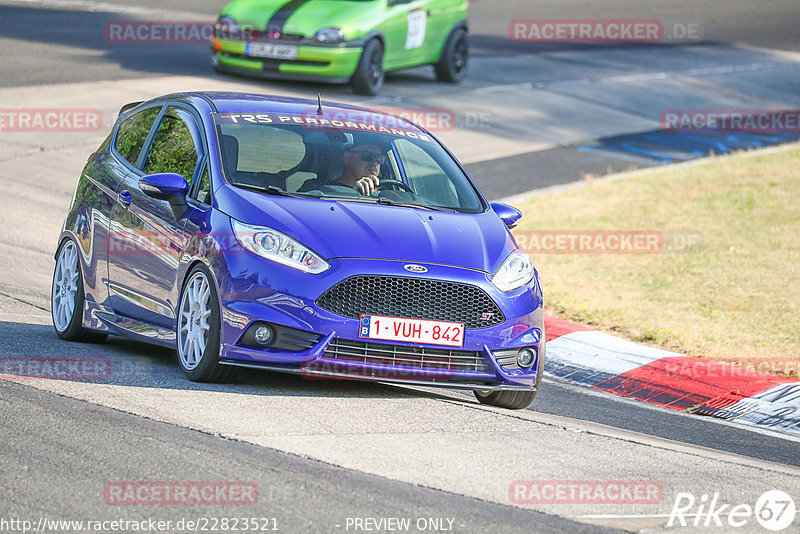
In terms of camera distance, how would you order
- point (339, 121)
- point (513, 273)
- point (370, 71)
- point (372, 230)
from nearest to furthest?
point (372, 230)
point (513, 273)
point (339, 121)
point (370, 71)

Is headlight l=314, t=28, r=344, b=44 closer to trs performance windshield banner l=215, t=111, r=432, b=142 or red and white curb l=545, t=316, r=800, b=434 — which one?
red and white curb l=545, t=316, r=800, b=434

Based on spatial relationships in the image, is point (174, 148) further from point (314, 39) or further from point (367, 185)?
point (314, 39)

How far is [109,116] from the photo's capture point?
17.0m

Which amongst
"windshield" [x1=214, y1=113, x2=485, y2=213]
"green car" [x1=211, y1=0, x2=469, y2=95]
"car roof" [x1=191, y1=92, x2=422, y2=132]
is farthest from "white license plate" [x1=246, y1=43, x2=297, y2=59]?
"windshield" [x1=214, y1=113, x2=485, y2=213]

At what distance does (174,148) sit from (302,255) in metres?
1.76

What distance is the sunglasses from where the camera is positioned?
8125 millimetres

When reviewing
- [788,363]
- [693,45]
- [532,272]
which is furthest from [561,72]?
[532,272]

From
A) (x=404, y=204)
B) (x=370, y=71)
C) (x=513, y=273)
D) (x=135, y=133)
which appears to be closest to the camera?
(x=513, y=273)

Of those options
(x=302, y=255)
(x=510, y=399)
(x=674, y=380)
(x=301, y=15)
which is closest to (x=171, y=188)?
(x=302, y=255)

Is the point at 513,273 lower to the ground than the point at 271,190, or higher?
lower

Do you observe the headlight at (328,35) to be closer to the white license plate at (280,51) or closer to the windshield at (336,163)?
the white license plate at (280,51)

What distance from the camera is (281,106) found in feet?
27.8

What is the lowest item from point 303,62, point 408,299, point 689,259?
point 689,259

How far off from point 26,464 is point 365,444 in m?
A: 1.57
